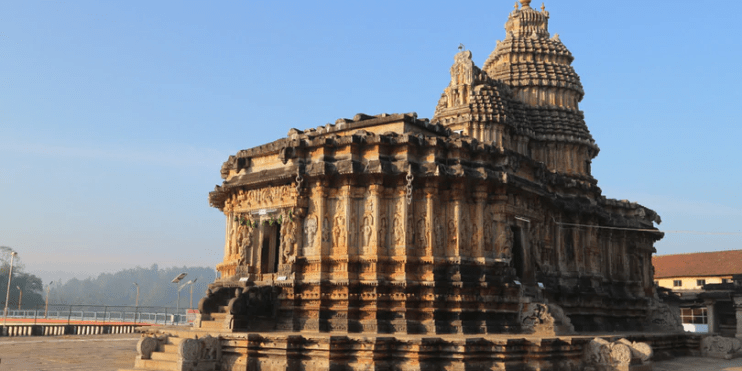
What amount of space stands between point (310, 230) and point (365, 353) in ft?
14.7

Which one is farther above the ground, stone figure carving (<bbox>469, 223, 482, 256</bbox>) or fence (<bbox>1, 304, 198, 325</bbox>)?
stone figure carving (<bbox>469, 223, 482, 256</bbox>)

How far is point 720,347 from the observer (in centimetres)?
2202

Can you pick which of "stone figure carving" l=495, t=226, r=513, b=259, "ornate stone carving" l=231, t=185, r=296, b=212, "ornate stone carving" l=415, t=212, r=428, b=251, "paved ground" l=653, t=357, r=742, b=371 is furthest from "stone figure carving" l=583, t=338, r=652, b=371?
"ornate stone carving" l=231, t=185, r=296, b=212

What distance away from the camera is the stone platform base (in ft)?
48.8

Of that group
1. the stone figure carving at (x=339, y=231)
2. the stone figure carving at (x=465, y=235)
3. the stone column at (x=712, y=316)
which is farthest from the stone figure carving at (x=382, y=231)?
the stone column at (x=712, y=316)

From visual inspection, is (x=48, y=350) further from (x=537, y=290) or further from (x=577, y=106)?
(x=577, y=106)

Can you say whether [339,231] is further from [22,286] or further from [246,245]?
[22,286]

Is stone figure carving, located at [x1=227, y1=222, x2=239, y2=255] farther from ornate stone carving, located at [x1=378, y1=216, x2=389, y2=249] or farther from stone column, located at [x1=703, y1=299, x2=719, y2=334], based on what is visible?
stone column, located at [x1=703, y1=299, x2=719, y2=334]

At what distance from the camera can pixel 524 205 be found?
20781mm

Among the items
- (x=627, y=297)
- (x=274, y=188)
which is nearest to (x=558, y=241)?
(x=627, y=297)

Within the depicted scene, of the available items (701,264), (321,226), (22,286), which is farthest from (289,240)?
(22,286)

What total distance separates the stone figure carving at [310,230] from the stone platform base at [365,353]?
11.4ft

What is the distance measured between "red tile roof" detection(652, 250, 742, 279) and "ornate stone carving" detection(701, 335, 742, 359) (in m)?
27.9

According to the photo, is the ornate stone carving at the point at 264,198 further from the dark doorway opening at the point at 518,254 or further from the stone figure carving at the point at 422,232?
the dark doorway opening at the point at 518,254
